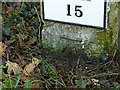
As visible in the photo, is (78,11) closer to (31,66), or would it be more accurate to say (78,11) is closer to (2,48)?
(31,66)

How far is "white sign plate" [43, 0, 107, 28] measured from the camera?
227 cm

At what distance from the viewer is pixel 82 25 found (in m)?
2.38

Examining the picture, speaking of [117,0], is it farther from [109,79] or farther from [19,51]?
[19,51]

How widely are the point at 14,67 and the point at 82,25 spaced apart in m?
0.45

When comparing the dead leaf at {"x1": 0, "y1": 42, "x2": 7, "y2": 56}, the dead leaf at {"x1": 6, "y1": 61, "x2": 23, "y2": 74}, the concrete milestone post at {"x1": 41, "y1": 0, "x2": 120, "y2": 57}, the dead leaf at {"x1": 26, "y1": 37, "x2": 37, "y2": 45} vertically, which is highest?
the concrete milestone post at {"x1": 41, "y1": 0, "x2": 120, "y2": 57}

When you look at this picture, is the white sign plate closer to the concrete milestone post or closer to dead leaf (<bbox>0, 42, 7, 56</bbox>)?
A: the concrete milestone post

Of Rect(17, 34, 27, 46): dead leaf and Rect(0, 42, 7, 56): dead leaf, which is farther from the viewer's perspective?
Rect(17, 34, 27, 46): dead leaf

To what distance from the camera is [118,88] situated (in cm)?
217

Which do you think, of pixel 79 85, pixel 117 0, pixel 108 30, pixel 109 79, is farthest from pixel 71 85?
pixel 117 0

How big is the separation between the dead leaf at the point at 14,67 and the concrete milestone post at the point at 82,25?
247mm

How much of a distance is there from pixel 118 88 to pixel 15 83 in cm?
53

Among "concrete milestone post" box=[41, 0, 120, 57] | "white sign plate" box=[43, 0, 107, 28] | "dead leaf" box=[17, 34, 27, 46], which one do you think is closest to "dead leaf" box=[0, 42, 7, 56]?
"dead leaf" box=[17, 34, 27, 46]

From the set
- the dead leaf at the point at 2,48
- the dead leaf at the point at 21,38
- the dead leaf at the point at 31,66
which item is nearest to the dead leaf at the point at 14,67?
the dead leaf at the point at 31,66

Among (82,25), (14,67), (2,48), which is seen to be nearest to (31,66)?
(14,67)
